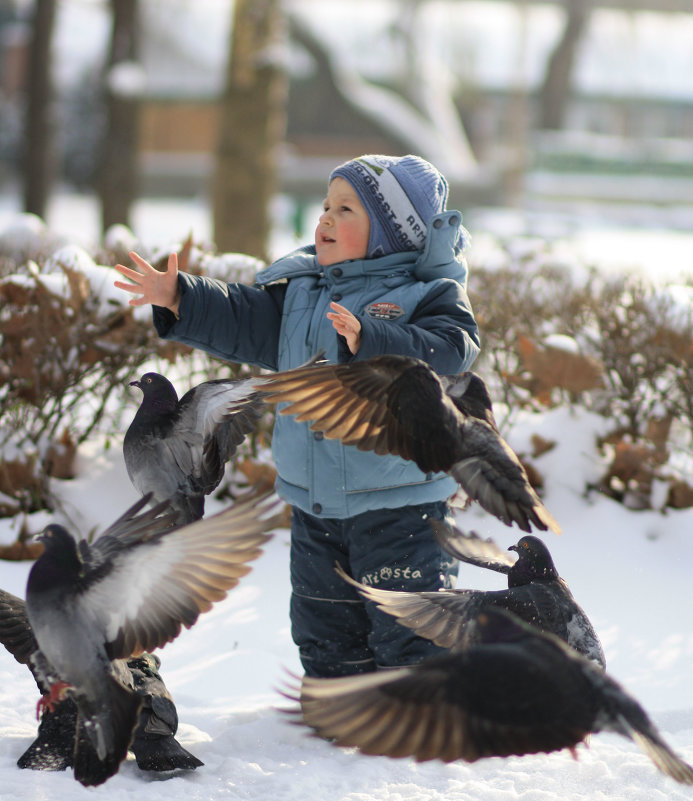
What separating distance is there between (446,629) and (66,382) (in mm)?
2380

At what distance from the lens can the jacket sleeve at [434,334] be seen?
229cm

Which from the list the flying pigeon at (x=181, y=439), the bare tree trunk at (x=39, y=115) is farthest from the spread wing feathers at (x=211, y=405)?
the bare tree trunk at (x=39, y=115)

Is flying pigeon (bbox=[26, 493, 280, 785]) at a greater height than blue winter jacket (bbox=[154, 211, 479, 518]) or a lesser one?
lesser

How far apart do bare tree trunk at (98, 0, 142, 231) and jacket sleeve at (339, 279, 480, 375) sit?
986 cm

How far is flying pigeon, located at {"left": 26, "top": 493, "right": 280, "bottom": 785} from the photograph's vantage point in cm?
210

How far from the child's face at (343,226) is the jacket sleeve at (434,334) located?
0.25 metres

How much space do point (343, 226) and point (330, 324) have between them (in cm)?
27

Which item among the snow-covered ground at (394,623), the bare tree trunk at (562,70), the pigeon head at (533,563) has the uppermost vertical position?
the bare tree trunk at (562,70)

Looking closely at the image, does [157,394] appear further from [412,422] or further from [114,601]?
[412,422]

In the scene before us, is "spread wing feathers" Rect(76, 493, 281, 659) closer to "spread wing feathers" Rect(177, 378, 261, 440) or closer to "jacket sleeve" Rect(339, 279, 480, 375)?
"spread wing feathers" Rect(177, 378, 261, 440)

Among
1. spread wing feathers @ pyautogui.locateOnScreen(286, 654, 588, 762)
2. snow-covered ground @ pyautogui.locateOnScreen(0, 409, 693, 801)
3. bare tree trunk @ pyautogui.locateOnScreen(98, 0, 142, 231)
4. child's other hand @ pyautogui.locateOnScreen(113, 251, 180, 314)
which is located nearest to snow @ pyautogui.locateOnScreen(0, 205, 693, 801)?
snow-covered ground @ pyautogui.locateOnScreen(0, 409, 693, 801)

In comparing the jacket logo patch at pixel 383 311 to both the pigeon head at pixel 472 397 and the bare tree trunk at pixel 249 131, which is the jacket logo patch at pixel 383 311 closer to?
the pigeon head at pixel 472 397

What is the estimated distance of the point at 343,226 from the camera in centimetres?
265

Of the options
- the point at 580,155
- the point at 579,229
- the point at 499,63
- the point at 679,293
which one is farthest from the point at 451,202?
the point at 679,293
